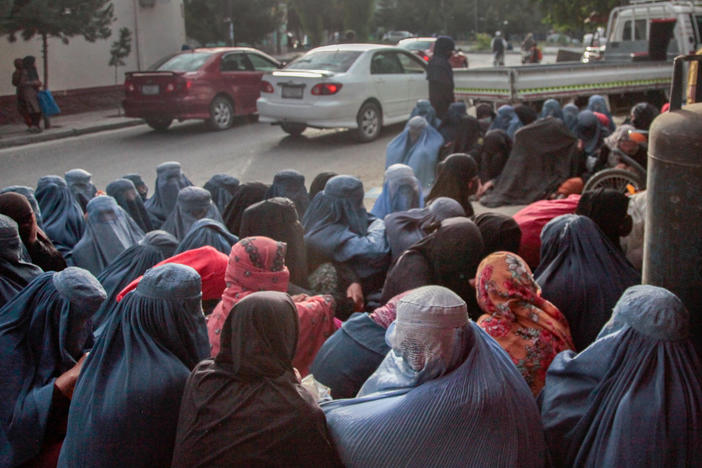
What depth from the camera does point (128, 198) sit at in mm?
5645

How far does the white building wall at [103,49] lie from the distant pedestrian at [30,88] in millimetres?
1933

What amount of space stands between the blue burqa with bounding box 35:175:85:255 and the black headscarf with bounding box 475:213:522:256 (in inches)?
114

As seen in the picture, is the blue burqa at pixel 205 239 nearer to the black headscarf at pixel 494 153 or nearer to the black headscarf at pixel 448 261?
the black headscarf at pixel 448 261

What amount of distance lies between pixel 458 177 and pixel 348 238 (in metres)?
1.57

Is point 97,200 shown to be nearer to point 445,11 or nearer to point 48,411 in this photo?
point 48,411

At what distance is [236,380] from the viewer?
2.44 m

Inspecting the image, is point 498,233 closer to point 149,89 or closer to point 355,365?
point 355,365

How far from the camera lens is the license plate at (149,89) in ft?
44.1

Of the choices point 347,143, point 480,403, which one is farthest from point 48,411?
point 347,143

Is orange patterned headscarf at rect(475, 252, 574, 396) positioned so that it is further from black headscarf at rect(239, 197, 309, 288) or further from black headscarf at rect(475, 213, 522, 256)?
black headscarf at rect(239, 197, 309, 288)

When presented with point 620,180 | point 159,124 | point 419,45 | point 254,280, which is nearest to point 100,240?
point 254,280

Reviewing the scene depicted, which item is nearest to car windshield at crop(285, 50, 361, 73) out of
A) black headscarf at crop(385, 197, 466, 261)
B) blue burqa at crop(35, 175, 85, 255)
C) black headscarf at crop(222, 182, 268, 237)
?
black headscarf at crop(222, 182, 268, 237)

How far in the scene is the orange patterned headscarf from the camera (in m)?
3.17

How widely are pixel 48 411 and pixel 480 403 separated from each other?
5.51ft
